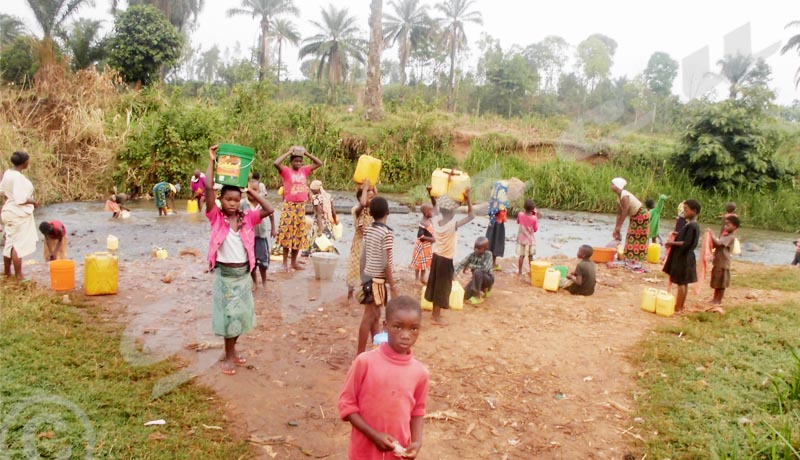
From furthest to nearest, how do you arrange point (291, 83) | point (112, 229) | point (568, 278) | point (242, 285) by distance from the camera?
point (291, 83) < point (112, 229) < point (568, 278) < point (242, 285)

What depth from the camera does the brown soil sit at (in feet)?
12.1

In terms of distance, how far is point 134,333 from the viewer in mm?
5152

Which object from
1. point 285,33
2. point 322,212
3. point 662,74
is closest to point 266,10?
point 285,33

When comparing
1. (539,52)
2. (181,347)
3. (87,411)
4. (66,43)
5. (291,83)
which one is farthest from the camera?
(291,83)

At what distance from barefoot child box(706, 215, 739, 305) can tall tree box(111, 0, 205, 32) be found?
104ft

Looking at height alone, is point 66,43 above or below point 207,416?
above

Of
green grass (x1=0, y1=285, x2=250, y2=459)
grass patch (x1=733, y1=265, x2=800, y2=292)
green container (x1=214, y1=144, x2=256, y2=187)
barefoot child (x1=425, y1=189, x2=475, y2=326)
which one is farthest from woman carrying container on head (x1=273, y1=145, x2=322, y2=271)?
grass patch (x1=733, y1=265, x2=800, y2=292)

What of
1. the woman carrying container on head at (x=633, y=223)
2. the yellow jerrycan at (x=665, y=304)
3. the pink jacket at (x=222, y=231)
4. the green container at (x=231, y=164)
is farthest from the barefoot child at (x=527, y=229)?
the green container at (x=231, y=164)

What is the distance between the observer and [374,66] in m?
23.6

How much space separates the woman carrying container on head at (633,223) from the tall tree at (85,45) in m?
26.7

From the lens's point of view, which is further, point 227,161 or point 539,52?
point 539,52

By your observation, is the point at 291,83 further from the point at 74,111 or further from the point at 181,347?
the point at 181,347

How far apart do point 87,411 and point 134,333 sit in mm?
1728

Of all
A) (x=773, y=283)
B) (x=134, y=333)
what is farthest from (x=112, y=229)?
(x=773, y=283)
